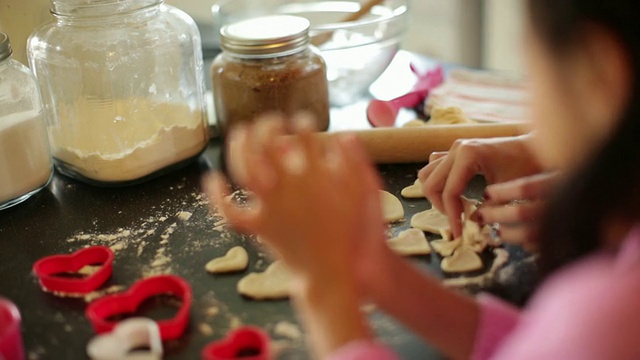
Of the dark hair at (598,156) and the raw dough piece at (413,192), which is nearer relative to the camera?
the dark hair at (598,156)

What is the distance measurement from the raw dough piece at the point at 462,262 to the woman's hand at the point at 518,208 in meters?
0.04

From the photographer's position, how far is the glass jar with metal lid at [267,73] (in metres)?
1.07

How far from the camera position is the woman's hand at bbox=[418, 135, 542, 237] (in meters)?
0.88

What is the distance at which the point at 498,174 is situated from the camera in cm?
92

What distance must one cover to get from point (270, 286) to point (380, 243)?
0.55ft

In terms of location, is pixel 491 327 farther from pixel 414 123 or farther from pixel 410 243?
pixel 414 123

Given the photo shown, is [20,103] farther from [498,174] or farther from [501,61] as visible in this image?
[501,61]

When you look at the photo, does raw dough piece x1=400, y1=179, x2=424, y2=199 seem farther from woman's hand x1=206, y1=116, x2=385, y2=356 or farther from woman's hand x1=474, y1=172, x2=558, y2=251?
woman's hand x1=206, y1=116, x2=385, y2=356

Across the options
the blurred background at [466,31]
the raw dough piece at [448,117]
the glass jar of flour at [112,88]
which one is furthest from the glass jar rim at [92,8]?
the blurred background at [466,31]

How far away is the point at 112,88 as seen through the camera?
1.04 m

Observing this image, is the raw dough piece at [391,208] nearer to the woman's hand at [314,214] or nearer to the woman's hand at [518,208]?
the woman's hand at [518,208]

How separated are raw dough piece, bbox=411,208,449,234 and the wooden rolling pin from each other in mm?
133

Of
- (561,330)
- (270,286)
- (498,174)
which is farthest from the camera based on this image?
(498,174)

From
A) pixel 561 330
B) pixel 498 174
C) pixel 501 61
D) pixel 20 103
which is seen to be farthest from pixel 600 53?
pixel 501 61
